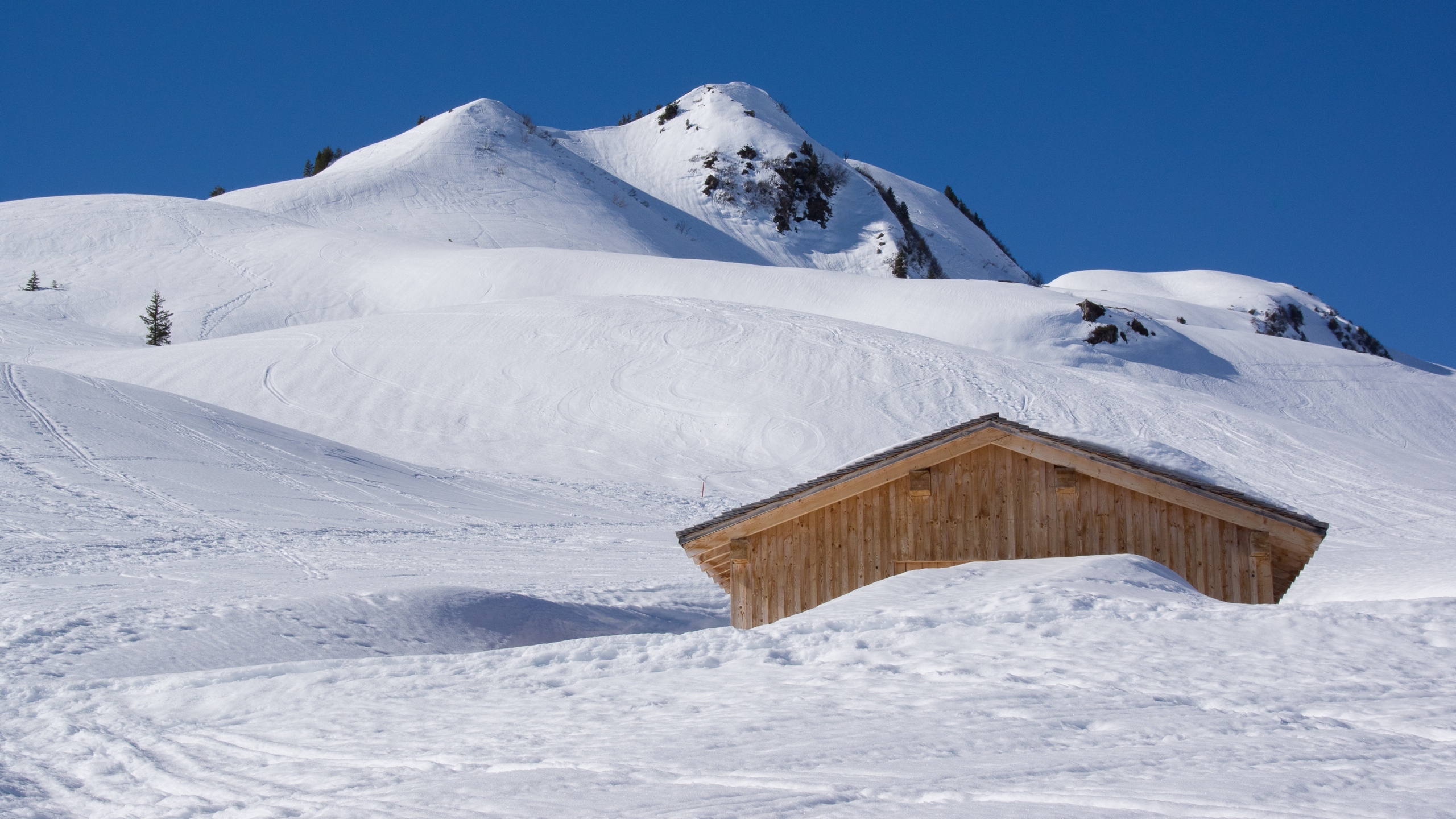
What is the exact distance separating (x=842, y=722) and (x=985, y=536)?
4580 millimetres

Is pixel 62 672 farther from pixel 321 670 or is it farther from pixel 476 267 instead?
pixel 476 267

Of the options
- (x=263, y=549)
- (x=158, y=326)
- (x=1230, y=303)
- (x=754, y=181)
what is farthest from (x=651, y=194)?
(x=263, y=549)

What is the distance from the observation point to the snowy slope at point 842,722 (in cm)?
347

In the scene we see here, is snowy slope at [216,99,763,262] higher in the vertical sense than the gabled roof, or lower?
higher

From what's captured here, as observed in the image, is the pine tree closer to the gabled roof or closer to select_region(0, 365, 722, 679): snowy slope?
select_region(0, 365, 722, 679): snowy slope

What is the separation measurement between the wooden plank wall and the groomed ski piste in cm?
60

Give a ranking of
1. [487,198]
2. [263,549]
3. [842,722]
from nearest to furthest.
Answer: [842,722] → [263,549] → [487,198]

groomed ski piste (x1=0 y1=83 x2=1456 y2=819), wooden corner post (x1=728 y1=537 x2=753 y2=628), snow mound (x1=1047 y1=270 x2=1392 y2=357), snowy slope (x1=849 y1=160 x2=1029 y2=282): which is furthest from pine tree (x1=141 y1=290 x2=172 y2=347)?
snowy slope (x1=849 y1=160 x2=1029 y2=282)

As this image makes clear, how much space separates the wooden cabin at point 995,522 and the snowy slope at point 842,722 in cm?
206

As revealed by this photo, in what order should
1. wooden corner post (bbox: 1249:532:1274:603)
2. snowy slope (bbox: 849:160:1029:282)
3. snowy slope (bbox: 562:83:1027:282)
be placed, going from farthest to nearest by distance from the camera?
1. snowy slope (bbox: 849:160:1029:282)
2. snowy slope (bbox: 562:83:1027:282)
3. wooden corner post (bbox: 1249:532:1274:603)

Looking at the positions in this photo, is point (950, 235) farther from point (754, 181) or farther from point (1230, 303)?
point (1230, 303)

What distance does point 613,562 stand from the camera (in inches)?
579

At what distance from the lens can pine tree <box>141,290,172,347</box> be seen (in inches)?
1351

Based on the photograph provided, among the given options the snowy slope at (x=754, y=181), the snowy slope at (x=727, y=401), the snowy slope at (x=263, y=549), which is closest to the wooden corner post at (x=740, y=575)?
the snowy slope at (x=263, y=549)
